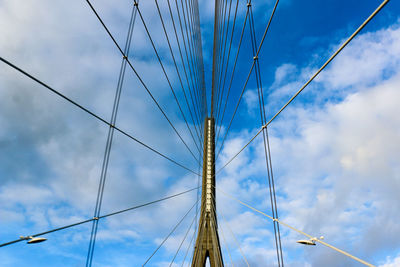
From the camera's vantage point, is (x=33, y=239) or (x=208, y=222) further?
(x=208, y=222)

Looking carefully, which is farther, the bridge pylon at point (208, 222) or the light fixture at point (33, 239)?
the bridge pylon at point (208, 222)

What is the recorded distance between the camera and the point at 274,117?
5852mm

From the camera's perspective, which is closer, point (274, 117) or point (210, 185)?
point (274, 117)

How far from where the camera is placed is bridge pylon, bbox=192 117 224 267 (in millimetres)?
10391

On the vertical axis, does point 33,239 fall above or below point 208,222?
below

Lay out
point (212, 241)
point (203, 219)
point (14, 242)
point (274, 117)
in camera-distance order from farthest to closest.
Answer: point (203, 219)
point (212, 241)
point (274, 117)
point (14, 242)

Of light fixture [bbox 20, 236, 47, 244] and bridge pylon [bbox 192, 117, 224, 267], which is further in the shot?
bridge pylon [bbox 192, 117, 224, 267]

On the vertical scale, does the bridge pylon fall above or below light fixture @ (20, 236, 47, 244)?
above

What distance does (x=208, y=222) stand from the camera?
1165 centimetres

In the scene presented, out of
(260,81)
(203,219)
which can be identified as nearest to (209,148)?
(203,219)

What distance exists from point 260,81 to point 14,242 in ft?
20.4

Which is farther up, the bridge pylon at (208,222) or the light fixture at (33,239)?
the bridge pylon at (208,222)

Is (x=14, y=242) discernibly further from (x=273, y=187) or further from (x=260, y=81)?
(x=260, y=81)

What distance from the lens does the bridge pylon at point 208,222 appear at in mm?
10391
